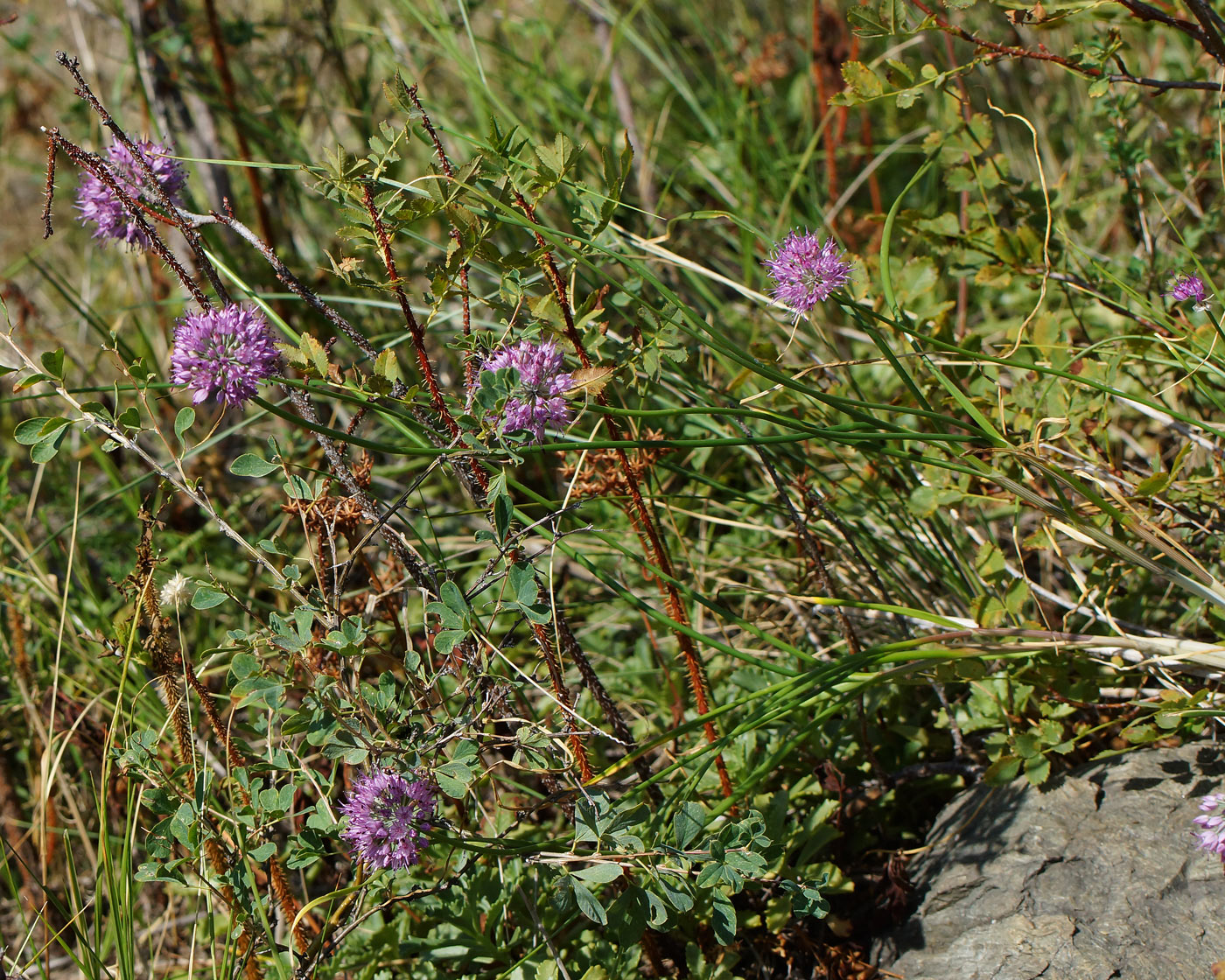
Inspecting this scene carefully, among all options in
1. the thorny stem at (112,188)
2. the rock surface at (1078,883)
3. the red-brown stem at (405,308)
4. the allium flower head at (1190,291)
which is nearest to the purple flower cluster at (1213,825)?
the rock surface at (1078,883)

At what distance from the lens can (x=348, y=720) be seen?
4.27 feet

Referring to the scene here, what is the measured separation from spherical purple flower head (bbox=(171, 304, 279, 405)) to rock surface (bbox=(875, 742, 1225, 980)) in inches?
48.9

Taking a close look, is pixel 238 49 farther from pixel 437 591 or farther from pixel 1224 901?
pixel 1224 901

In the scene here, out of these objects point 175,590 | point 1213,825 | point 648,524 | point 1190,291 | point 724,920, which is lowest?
point 1213,825

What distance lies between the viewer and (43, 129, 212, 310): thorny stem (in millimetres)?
1248

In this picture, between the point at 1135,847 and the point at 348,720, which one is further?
the point at 1135,847

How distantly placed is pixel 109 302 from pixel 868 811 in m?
3.08

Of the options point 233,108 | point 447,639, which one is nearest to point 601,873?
point 447,639

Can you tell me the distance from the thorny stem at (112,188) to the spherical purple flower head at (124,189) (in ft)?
0.23

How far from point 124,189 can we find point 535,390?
26.1 inches

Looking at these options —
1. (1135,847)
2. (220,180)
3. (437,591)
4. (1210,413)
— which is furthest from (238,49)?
(1135,847)

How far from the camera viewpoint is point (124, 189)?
1375 mm

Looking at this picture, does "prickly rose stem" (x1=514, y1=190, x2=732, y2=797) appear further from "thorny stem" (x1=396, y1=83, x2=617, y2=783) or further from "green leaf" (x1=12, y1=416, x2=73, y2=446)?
"green leaf" (x1=12, y1=416, x2=73, y2=446)

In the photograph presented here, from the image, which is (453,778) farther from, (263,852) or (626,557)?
(626,557)
